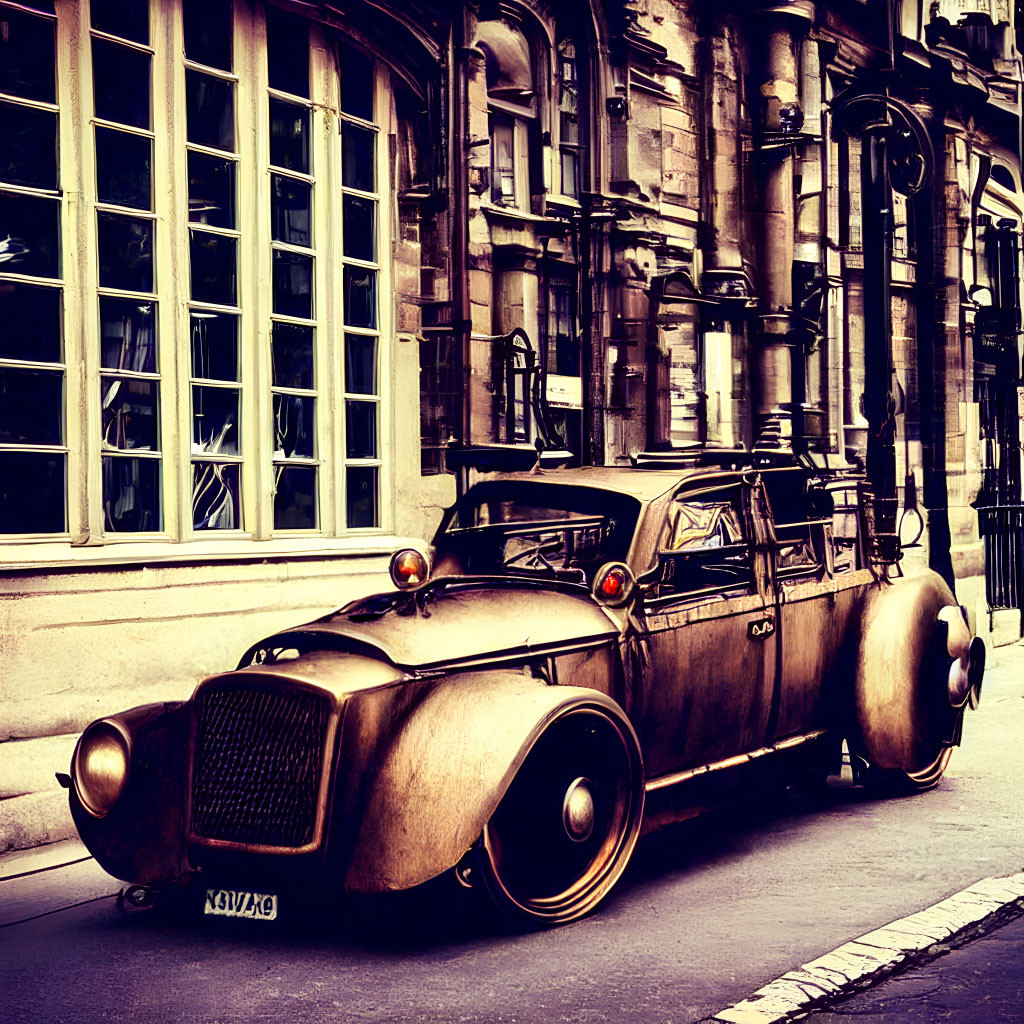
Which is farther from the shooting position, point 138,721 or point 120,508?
point 120,508

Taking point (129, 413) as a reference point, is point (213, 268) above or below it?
above

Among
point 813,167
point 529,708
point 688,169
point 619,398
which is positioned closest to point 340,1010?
point 529,708

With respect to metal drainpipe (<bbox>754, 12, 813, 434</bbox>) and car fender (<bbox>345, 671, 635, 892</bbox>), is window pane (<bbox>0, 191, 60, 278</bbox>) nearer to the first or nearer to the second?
car fender (<bbox>345, 671, 635, 892</bbox>)

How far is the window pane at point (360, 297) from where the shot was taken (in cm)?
1115

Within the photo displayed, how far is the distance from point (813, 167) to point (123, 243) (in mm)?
9412

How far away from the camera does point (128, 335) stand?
9.46 metres

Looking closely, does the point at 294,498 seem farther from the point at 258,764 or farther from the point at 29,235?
the point at 258,764

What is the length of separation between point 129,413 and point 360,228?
8.83ft

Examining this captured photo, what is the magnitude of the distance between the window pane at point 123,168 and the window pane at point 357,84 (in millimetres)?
2015

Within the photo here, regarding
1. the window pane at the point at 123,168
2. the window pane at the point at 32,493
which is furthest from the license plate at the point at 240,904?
the window pane at the point at 123,168

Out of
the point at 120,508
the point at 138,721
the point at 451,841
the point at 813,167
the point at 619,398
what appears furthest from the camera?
the point at 813,167

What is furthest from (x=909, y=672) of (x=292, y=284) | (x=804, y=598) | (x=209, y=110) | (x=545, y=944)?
(x=209, y=110)

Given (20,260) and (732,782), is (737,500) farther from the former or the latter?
(20,260)

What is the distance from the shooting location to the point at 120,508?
9.38 metres
